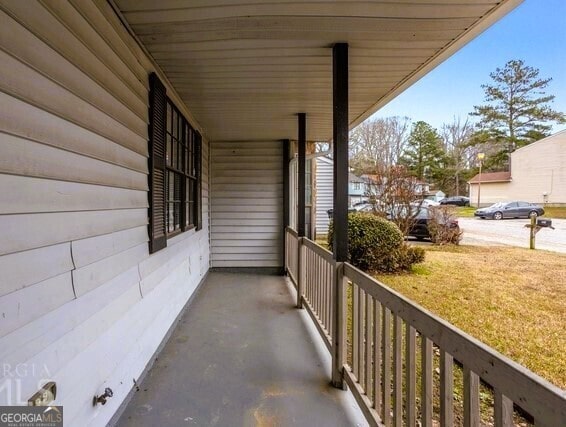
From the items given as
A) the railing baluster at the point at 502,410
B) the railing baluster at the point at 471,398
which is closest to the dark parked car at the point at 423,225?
the railing baluster at the point at 471,398

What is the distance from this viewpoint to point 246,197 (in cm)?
616

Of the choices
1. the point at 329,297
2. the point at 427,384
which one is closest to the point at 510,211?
the point at 329,297

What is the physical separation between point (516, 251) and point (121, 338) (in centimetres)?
729

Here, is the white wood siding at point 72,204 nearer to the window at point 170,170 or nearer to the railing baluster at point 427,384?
the window at point 170,170

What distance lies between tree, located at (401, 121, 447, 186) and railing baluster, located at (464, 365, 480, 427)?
61.8 feet

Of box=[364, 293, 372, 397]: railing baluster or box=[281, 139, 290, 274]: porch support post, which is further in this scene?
box=[281, 139, 290, 274]: porch support post

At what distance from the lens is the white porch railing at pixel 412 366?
812mm

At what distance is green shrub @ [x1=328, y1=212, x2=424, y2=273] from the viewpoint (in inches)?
233

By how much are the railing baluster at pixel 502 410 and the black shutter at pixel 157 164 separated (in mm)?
2337

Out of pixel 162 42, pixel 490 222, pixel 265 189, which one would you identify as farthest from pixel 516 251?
pixel 162 42

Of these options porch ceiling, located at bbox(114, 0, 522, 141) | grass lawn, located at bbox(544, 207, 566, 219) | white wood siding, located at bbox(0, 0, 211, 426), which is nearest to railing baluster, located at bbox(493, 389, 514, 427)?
white wood siding, located at bbox(0, 0, 211, 426)

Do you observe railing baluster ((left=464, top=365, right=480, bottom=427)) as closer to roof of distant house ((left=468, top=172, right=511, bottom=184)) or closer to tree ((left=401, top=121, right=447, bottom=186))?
roof of distant house ((left=468, top=172, right=511, bottom=184))

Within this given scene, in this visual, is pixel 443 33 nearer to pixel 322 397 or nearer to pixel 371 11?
pixel 371 11

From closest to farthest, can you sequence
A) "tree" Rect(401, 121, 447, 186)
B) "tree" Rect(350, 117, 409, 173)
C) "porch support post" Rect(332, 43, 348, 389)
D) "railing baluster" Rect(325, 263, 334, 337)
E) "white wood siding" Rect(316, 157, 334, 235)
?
"porch support post" Rect(332, 43, 348, 389) < "railing baluster" Rect(325, 263, 334, 337) < "white wood siding" Rect(316, 157, 334, 235) < "tree" Rect(350, 117, 409, 173) < "tree" Rect(401, 121, 447, 186)
